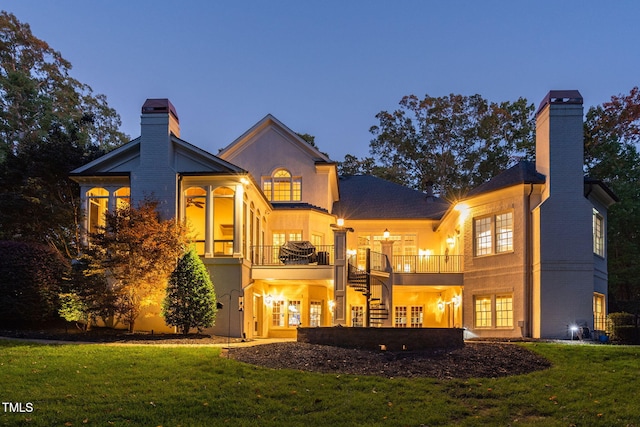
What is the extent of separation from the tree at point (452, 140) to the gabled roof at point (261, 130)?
15878mm

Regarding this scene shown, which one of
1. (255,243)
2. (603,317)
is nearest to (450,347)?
(603,317)

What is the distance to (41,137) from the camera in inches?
1324

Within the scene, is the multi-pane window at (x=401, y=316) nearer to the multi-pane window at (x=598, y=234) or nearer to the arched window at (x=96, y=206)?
the multi-pane window at (x=598, y=234)

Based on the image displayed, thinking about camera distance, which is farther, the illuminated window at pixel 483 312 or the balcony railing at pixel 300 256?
the balcony railing at pixel 300 256

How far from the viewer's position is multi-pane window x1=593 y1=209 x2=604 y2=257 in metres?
21.3

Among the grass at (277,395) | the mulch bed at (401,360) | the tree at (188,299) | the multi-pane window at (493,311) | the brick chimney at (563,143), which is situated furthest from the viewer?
the multi-pane window at (493,311)

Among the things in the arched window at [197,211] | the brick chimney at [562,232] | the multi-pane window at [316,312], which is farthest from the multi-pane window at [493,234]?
the arched window at [197,211]

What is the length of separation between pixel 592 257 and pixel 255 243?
11887 millimetres

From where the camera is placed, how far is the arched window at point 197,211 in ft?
72.1

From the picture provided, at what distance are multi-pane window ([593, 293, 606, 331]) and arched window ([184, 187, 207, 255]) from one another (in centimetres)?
1353

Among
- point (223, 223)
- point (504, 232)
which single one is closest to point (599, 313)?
point (504, 232)

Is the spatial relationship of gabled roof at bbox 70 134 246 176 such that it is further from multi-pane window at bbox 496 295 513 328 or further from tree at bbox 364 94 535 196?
tree at bbox 364 94 535 196

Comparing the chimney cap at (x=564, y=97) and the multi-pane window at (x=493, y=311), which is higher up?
the chimney cap at (x=564, y=97)

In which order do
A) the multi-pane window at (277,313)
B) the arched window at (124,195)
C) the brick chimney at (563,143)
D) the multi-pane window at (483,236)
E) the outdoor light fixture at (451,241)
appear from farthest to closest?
the multi-pane window at (277,313)
the outdoor light fixture at (451,241)
the multi-pane window at (483,236)
the arched window at (124,195)
the brick chimney at (563,143)
